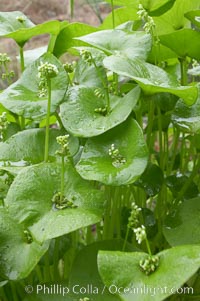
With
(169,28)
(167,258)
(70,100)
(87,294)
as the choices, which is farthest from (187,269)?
(169,28)

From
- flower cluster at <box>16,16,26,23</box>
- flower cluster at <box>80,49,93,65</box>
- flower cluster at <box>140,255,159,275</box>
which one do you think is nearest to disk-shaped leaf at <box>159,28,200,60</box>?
flower cluster at <box>80,49,93,65</box>

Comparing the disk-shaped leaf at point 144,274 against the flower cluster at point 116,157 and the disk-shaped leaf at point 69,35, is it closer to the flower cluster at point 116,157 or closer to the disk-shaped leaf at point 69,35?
the flower cluster at point 116,157

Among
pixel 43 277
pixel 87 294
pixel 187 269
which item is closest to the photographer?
pixel 187 269

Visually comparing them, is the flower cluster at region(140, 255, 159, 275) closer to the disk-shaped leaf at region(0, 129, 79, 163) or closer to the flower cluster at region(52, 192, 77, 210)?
the flower cluster at region(52, 192, 77, 210)

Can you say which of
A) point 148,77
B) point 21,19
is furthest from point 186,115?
point 21,19

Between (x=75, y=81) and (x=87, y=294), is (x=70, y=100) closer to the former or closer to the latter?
(x=75, y=81)

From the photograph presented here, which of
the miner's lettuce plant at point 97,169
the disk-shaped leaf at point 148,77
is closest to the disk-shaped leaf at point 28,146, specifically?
the miner's lettuce plant at point 97,169

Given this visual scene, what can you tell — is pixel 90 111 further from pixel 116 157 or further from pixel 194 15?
pixel 194 15
